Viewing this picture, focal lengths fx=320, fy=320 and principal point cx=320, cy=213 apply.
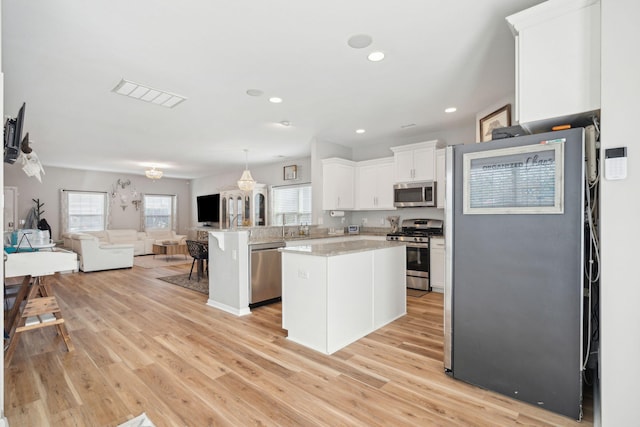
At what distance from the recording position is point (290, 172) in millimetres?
8078

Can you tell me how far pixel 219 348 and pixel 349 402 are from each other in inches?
54.3

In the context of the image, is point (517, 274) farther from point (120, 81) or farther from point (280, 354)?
point (120, 81)

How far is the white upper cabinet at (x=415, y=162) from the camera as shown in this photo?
5.16 metres

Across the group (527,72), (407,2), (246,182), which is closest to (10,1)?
(407,2)

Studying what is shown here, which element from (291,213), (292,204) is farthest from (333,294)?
(292,204)

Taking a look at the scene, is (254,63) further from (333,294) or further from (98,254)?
(98,254)

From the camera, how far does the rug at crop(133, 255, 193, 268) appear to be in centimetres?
774

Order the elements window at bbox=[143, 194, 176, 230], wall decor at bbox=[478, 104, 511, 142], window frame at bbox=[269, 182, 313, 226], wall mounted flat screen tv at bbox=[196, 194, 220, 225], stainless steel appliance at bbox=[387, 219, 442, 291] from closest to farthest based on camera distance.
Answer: wall decor at bbox=[478, 104, 511, 142] → stainless steel appliance at bbox=[387, 219, 442, 291] → window frame at bbox=[269, 182, 313, 226] → wall mounted flat screen tv at bbox=[196, 194, 220, 225] → window at bbox=[143, 194, 176, 230]

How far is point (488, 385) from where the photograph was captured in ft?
7.07

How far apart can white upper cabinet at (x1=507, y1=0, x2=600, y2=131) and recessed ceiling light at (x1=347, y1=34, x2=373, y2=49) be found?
1.01m

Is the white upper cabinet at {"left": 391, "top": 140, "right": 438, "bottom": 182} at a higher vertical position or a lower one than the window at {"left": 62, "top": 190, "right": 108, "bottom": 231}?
higher

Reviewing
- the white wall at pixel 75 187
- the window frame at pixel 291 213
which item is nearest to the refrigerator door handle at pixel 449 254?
Result: the window frame at pixel 291 213
